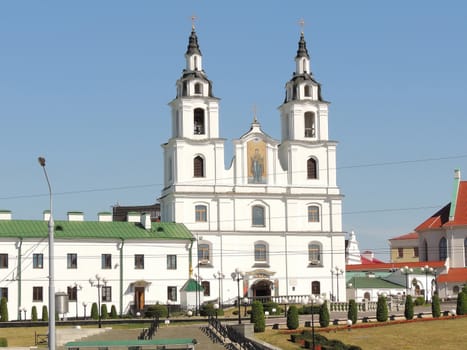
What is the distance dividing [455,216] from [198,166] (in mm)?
27136

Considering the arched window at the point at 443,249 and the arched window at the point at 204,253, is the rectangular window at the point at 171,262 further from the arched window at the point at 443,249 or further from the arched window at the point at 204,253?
the arched window at the point at 443,249

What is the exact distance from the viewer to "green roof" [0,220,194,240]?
73.2 m

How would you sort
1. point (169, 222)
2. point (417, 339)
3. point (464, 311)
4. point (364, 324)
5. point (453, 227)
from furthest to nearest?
point (453, 227) < point (169, 222) < point (464, 311) < point (364, 324) < point (417, 339)

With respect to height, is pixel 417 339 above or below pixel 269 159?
below

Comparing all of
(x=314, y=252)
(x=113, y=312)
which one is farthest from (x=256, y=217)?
(x=113, y=312)

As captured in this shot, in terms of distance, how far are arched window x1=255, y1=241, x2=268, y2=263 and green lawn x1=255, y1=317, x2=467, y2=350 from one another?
2705 cm

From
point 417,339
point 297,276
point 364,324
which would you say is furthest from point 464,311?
point 297,276

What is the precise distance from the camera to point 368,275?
95.1 metres

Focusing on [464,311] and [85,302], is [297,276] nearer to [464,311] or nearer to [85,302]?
[85,302]

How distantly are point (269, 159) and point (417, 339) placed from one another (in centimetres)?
3645

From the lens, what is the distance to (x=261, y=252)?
8200 cm

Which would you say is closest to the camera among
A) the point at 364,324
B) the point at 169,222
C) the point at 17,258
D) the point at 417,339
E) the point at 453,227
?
the point at 417,339

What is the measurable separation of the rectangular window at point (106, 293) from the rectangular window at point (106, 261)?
154cm

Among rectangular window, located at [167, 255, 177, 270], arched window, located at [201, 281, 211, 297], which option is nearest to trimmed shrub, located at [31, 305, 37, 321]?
rectangular window, located at [167, 255, 177, 270]
